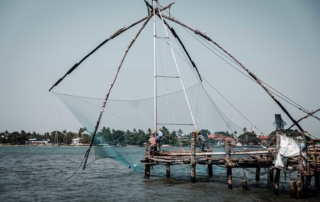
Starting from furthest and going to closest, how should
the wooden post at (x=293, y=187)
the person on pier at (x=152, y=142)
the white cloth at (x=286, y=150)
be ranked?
the person on pier at (x=152, y=142) < the white cloth at (x=286, y=150) < the wooden post at (x=293, y=187)

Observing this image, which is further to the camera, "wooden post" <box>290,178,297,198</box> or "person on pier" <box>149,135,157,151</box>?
"person on pier" <box>149,135,157,151</box>

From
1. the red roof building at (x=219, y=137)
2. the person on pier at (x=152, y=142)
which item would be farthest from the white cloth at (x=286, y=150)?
the person on pier at (x=152, y=142)

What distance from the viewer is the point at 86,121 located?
15352 mm

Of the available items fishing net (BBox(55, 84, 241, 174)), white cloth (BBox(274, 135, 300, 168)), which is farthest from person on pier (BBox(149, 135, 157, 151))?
white cloth (BBox(274, 135, 300, 168))

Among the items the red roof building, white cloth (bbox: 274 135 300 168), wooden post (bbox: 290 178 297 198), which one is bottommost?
wooden post (bbox: 290 178 297 198)

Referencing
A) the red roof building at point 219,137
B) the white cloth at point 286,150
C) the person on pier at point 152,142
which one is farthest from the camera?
the person on pier at point 152,142

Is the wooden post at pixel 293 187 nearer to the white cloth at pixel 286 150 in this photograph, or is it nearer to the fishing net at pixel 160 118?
the white cloth at pixel 286 150

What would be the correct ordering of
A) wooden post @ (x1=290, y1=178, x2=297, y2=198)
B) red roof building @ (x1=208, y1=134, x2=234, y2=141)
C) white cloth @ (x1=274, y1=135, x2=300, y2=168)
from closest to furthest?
wooden post @ (x1=290, y1=178, x2=297, y2=198), white cloth @ (x1=274, y1=135, x2=300, y2=168), red roof building @ (x1=208, y1=134, x2=234, y2=141)

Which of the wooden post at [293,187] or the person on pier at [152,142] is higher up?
the person on pier at [152,142]

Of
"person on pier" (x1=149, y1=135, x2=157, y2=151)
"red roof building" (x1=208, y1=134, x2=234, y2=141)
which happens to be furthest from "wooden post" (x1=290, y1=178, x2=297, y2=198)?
"person on pier" (x1=149, y1=135, x2=157, y2=151)

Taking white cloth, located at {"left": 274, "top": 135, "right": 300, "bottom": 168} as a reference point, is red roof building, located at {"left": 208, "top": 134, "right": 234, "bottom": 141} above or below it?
above

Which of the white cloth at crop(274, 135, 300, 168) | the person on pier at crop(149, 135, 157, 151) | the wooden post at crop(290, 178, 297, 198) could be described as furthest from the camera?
the person on pier at crop(149, 135, 157, 151)

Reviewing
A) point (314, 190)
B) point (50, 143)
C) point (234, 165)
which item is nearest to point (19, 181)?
point (234, 165)

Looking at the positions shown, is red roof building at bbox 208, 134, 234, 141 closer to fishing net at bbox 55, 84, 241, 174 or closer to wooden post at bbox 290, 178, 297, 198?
fishing net at bbox 55, 84, 241, 174
